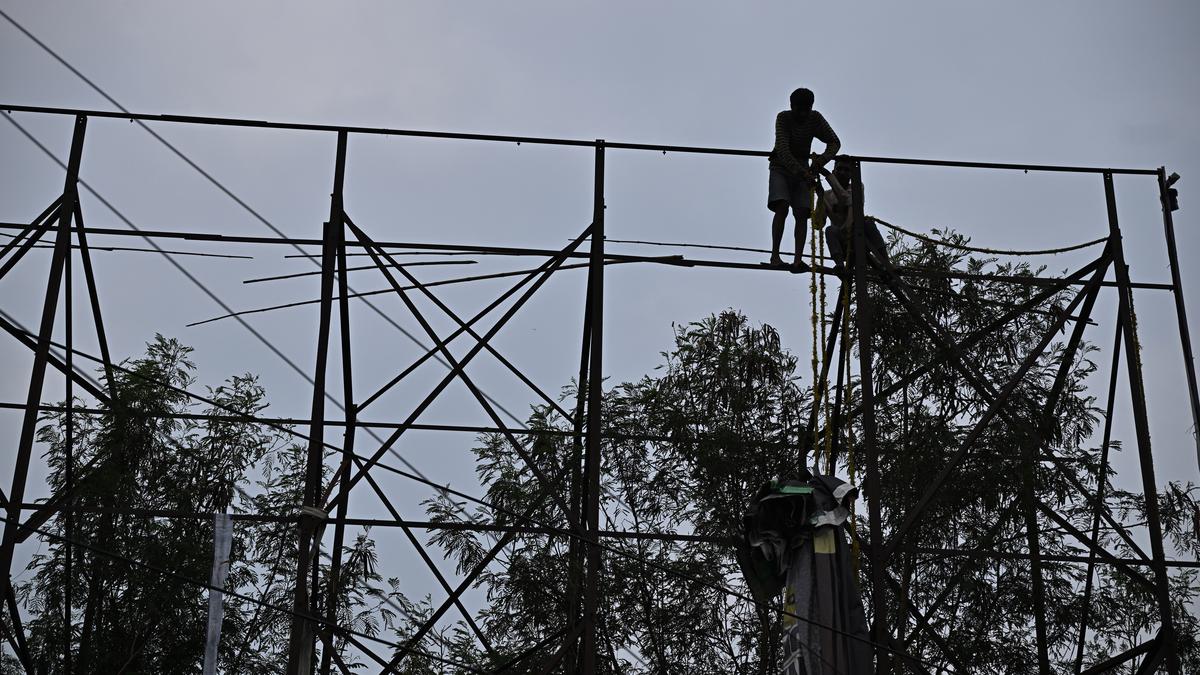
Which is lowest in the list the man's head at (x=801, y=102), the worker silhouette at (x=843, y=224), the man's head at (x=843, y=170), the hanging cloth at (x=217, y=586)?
the hanging cloth at (x=217, y=586)

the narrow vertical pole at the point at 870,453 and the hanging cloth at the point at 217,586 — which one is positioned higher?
the narrow vertical pole at the point at 870,453

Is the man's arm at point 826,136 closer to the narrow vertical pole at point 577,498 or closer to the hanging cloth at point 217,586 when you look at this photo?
the narrow vertical pole at point 577,498

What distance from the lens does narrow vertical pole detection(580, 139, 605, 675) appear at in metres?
8.91

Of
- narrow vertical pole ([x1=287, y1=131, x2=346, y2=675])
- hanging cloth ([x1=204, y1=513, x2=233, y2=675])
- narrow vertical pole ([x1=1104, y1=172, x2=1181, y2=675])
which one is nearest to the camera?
hanging cloth ([x1=204, y1=513, x2=233, y2=675])

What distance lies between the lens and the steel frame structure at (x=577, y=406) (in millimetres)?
8969

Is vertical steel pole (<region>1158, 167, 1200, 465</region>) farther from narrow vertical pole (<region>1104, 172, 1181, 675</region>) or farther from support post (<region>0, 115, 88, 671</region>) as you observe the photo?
support post (<region>0, 115, 88, 671</region>)

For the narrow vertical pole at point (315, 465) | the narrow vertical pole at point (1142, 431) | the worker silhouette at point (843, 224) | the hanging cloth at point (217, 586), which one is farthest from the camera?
the worker silhouette at point (843, 224)

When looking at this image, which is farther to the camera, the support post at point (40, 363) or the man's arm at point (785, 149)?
the man's arm at point (785, 149)

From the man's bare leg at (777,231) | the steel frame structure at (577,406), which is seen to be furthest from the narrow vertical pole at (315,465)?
the man's bare leg at (777,231)

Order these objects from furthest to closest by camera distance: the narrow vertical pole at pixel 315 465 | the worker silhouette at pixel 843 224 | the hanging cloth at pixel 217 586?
1. the worker silhouette at pixel 843 224
2. the narrow vertical pole at pixel 315 465
3. the hanging cloth at pixel 217 586

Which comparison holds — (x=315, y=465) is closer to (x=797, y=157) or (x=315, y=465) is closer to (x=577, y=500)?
(x=577, y=500)

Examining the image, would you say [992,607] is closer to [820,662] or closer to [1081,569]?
[1081,569]

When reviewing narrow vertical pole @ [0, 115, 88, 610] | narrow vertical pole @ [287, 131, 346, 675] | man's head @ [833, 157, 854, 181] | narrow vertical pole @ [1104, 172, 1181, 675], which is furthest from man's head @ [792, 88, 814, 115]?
narrow vertical pole @ [0, 115, 88, 610]

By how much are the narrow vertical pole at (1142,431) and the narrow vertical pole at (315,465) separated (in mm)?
5191
